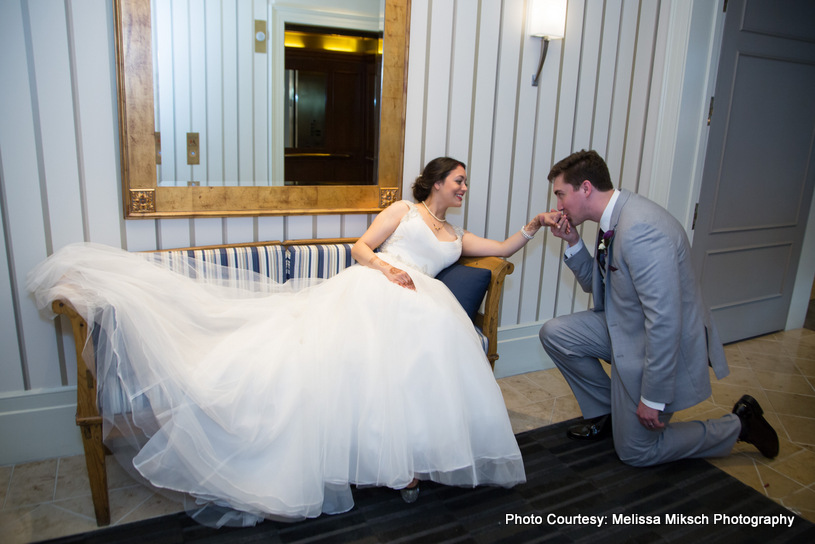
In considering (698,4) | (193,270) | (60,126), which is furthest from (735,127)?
(60,126)

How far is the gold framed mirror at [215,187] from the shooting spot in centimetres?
235

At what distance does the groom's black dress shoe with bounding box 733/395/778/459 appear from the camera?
8.60ft

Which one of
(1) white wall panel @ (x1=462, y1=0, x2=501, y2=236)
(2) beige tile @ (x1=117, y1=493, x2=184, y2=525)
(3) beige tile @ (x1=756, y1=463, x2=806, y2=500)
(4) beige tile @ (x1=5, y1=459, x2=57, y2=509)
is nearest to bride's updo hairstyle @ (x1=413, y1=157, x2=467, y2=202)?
(1) white wall panel @ (x1=462, y1=0, x2=501, y2=236)

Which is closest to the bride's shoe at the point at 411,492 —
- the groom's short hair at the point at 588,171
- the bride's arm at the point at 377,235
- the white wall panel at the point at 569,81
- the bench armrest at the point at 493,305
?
the bench armrest at the point at 493,305

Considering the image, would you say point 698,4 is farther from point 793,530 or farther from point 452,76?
point 793,530

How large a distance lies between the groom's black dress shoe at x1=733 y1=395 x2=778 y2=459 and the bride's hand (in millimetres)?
1555

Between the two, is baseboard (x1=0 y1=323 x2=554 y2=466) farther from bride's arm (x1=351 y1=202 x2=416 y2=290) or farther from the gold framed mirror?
bride's arm (x1=351 y1=202 x2=416 y2=290)

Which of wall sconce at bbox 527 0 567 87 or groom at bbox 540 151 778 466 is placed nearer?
groom at bbox 540 151 778 466

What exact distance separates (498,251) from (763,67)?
2134 mm

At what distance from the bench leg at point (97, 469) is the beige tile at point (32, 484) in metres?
0.32

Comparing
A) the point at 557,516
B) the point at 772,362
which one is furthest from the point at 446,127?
the point at 772,362

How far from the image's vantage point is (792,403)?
10.7ft

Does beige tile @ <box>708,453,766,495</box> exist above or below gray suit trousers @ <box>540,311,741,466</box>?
below

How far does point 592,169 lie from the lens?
98.2 inches
